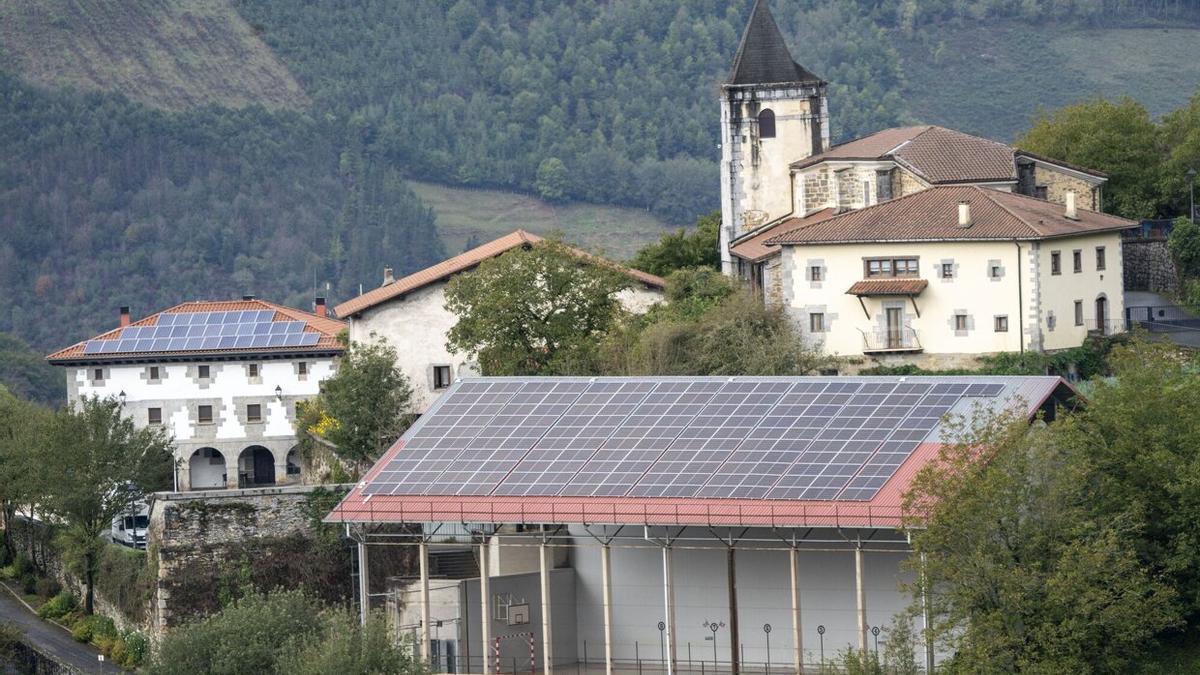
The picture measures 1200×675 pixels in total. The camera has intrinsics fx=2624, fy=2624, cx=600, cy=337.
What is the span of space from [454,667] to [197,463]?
37.8m

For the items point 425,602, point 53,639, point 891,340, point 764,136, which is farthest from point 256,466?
point 425,602

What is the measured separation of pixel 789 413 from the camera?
62.7 meters

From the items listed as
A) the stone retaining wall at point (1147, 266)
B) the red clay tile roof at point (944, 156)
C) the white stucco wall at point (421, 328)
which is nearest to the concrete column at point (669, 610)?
the white stucco wall at point (421, 328)

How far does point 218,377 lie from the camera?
96312 millimetres

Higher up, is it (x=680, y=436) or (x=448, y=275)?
(x=448, y=275)

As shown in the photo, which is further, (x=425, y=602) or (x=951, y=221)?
(x=951, y=221)

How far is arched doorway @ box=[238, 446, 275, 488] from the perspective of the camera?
98188 millimetres

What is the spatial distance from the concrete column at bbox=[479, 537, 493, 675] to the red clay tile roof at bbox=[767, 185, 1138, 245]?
80.6 feet

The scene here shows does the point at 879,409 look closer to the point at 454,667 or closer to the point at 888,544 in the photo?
the point at 888,544

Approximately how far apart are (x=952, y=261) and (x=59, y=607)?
96.7ft

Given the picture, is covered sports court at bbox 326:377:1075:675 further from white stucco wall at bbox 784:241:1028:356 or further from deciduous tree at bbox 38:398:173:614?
white stucco wall at bbox 784:241:1028:356

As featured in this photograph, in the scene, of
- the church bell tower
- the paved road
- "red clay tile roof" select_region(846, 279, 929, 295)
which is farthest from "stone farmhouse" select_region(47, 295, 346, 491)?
"red clay tile roof" select_region(846, 279, 929, 295)

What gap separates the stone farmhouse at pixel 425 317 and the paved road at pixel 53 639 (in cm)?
1434

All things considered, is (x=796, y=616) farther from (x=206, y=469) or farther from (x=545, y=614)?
(x=206, y=469)
